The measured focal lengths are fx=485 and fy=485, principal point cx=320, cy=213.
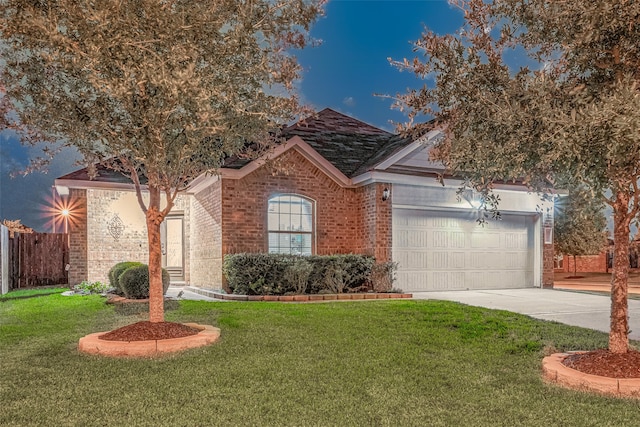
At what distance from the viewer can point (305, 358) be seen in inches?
213

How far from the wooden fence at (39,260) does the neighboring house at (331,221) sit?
3.83ft

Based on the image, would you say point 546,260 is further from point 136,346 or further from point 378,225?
point 136,346

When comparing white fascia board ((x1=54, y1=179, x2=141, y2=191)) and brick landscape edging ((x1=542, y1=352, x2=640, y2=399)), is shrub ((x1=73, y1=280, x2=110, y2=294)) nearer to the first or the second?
white fascia board ((x1=54, y1=179, x2=141, y2=191))

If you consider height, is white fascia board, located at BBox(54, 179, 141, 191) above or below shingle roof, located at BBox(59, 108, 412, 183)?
A: below

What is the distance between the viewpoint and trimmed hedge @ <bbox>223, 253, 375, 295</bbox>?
445 inches

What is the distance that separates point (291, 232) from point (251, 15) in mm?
7698

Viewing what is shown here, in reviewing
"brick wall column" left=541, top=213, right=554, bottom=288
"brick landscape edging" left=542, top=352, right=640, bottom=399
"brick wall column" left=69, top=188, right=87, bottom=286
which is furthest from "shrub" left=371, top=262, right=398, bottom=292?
"brick wall column" left=69, top=188, right=87, bottom=286

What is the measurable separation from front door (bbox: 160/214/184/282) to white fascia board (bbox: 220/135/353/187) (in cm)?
426

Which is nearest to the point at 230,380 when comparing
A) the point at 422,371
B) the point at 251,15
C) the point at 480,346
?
the point at 422,371

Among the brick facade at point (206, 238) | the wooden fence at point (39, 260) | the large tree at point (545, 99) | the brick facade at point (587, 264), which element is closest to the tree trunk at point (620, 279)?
the large tree at point (545, 99)

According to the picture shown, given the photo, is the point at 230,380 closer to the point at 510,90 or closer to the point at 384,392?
the point at 384,392

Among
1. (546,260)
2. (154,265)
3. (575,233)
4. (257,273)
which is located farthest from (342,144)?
(575,233)

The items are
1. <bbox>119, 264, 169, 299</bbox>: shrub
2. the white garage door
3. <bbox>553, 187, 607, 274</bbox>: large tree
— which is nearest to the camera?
<bbox>119, 264, 169, 299</bbox>: shrub

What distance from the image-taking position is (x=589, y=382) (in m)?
4.34
